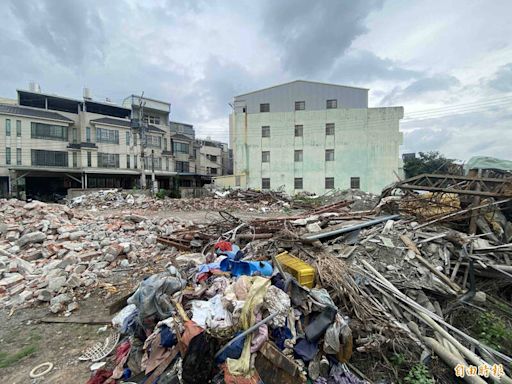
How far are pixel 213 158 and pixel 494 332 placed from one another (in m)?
40.0

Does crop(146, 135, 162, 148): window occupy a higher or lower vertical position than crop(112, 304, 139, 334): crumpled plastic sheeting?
higher

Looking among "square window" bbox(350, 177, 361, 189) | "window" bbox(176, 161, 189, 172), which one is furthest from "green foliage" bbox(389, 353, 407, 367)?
"window" bbox(176, 161, 189, 172)

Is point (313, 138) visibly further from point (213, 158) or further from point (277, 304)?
point (277, 304)

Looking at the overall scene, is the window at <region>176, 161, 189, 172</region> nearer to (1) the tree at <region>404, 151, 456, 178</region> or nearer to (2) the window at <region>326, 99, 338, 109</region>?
(2) the window at <region>326, 99, 338, 109</region>

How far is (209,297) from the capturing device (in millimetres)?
3098

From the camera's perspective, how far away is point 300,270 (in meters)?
3.47

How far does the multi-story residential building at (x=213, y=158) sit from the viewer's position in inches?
1526

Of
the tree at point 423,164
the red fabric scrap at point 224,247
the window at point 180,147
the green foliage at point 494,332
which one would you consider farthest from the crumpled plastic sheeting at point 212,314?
the window at point 180,147

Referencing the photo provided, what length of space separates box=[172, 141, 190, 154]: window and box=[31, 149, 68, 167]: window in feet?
40.5

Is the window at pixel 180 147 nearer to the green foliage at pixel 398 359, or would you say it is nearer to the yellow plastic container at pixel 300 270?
the yellow plastic container at pixel 300 270

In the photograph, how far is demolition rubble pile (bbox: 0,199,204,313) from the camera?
4.61 m

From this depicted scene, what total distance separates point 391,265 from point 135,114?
36028 millimetres

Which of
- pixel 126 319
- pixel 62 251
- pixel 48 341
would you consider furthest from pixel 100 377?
pixel 62 251

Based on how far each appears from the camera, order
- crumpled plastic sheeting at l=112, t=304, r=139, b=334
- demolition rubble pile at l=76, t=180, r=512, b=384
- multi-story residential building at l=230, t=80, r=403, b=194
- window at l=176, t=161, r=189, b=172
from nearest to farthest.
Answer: demolition rubble pile at l=76, t=180, r=512, b=384
crumpled plastic sheeting at l=112, t=304, r=139, b=334
multi-story residential building at l=230, t=80, r=403, b=194
window at l=176, t=161, r=189, b=172
